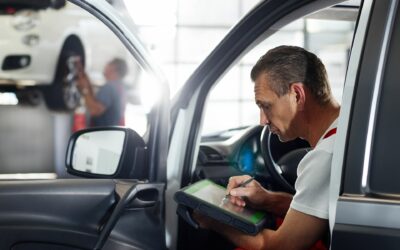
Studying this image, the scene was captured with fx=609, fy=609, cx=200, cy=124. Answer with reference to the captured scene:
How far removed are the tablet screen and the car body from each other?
0.22m

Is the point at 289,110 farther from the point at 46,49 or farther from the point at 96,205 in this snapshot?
the point at 46,49

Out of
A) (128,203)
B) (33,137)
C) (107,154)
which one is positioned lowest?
(33,137)

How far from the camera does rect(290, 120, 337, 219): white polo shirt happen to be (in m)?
1.82

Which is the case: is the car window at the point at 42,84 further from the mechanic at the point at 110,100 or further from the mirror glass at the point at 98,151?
the mirror glass at the point at 98,151

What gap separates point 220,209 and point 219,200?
0.14 meters

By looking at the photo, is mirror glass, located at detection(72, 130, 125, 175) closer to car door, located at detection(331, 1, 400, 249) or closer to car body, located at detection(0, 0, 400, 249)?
car body, located at detection(0, 0, 400, 249)

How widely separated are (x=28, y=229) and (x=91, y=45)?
640 cm

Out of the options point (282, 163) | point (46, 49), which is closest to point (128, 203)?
point (282, 163)

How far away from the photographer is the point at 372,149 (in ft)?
4.65

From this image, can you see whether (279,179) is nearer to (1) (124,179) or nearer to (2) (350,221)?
(1) (124,179)

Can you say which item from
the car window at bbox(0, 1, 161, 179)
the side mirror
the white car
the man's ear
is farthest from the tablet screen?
the white car

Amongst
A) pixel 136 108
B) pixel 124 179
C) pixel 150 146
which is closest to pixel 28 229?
pixel 124 179

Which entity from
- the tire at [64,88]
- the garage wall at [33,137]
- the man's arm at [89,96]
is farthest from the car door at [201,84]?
the tire at [64,88]

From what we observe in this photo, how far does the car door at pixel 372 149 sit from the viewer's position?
1.37 m
